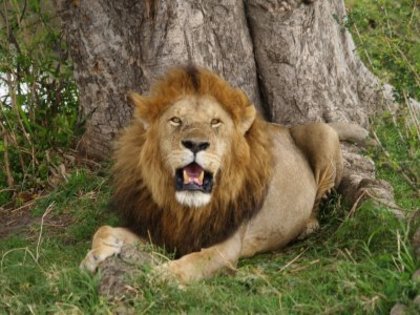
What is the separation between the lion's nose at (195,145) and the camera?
493cm

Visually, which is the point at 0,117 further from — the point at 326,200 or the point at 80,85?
the point at 326,200

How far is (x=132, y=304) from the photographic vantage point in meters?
4.57

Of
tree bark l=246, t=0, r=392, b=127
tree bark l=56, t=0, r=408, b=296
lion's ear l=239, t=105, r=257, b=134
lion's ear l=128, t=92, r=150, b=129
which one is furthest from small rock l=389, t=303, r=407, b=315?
tree bark l=246, t=0, r=392, b=127

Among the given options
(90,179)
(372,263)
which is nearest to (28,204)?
(90,179)

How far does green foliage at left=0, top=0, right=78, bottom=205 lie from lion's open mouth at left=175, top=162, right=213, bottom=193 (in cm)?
229

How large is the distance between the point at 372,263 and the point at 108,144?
2811 millimetres

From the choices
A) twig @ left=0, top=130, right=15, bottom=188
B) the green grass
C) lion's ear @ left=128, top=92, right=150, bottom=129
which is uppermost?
lion's ear @ left=128, top=92, right=150, bottom=129

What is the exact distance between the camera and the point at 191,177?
5043mm

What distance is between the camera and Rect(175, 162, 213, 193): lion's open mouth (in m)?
5.04

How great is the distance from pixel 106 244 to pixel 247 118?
1051mm

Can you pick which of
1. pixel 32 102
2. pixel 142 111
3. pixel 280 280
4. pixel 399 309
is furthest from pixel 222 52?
pixel 399 309

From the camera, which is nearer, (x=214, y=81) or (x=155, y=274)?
(x=155, y=274)

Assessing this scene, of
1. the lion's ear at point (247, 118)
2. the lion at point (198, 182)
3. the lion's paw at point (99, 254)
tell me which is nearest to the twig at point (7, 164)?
the lion at point (198, 182)

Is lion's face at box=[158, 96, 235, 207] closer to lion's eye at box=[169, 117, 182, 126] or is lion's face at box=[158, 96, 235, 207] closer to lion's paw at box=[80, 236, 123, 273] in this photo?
lion's eye at box=[169, 117, 182, 126]
